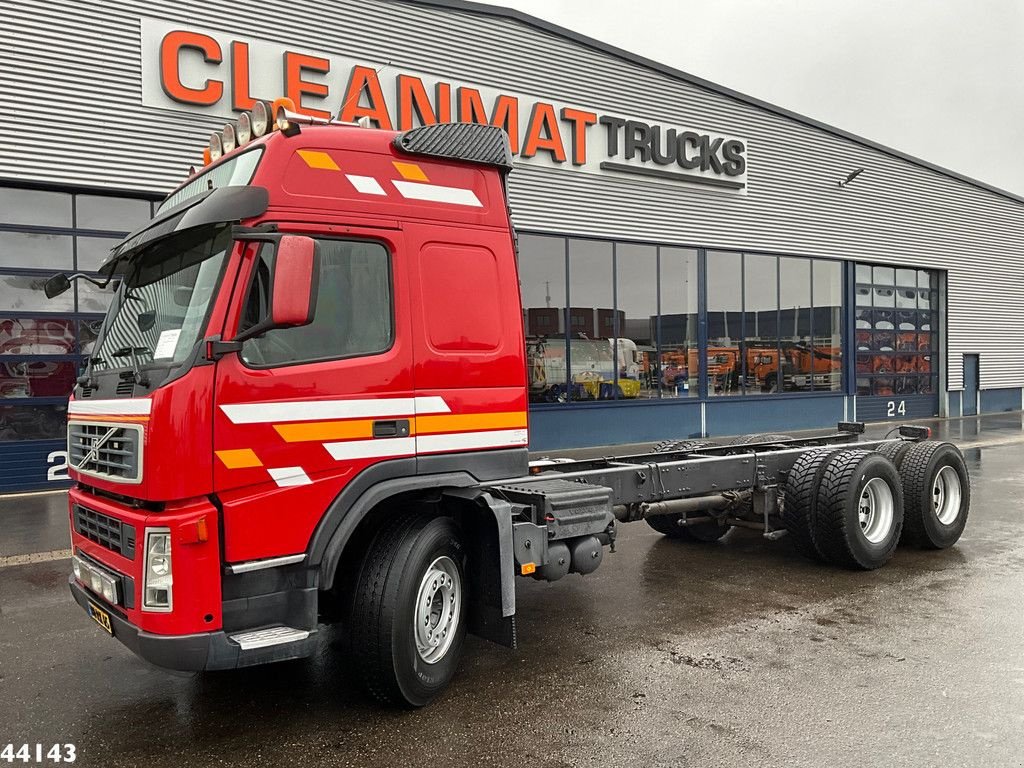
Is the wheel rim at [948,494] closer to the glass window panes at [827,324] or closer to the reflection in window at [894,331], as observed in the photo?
the glass window panes at [827,324]

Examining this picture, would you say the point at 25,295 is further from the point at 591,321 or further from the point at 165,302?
the point at 591,321

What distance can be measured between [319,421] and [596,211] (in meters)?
13.5

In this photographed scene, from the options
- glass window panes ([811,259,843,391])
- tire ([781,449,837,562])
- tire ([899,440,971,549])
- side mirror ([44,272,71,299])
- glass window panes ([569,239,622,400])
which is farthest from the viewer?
glass window panes ([811,259,843,391])

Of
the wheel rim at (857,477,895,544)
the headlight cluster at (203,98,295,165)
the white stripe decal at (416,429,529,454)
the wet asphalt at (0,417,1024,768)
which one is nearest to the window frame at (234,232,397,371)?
the white stripe decal at (416,429,529,454)

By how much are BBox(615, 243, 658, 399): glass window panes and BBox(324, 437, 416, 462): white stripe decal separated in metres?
13.0

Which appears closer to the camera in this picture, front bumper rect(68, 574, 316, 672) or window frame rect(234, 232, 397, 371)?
front bumper rect(68, 574, 316, 672)

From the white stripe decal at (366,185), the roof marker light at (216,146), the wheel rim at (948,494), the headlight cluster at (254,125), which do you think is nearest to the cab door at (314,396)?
the white stripe decal at (366,185)

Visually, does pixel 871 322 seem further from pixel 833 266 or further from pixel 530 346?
pixel 530 346

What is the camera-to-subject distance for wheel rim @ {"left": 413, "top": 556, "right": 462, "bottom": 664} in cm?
409

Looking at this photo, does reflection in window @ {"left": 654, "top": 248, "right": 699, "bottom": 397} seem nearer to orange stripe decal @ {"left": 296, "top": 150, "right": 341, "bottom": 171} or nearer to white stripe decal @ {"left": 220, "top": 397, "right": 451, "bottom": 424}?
white stripe decal @ {"left": 220, "top": 397, "right": 451, "bottom": 424}

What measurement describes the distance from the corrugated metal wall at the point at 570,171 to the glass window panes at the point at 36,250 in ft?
2.91

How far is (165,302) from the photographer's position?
156 inches

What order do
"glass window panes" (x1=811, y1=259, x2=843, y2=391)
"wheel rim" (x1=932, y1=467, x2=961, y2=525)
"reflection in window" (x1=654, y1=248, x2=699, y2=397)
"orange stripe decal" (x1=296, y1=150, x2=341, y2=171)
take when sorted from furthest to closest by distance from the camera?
1. "glass window panes" (x1=811, y1=259, x2=843, y2=391)
2. "reflection in window" (x1=654, y1=248, x2=699, y2=397)
3. "wheel rim" (x1=932, y1=467, x2=961, y2=525)
4. "orange stripe decal" (x1=296, y1=150, x2=341, y2=171)

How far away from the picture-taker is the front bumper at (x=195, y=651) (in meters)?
3.41
